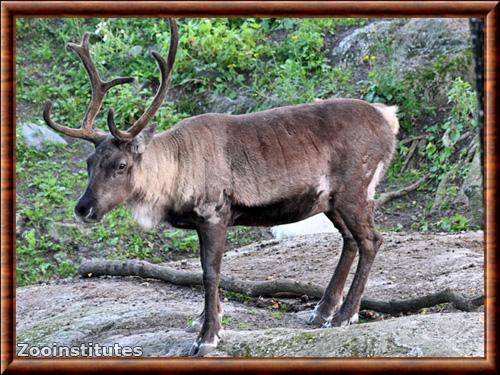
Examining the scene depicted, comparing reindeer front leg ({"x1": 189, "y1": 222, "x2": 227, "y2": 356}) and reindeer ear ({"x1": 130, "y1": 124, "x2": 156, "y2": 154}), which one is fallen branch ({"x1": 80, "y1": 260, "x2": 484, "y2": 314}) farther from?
reindeer ear ({"x1": 130, "y1": 124, "x2": 156, "y2": 154})

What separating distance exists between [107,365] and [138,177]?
207 centimetres

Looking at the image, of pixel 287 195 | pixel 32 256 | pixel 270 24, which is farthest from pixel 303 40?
pixel 287 195

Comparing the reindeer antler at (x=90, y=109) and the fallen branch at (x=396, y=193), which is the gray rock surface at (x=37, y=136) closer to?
the fallen branch at (x=396, y=193)

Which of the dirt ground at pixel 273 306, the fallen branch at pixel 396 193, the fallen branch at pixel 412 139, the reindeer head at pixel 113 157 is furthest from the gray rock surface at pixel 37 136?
the reindeer head at pixel 113 157

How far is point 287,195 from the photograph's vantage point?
23.3 ft

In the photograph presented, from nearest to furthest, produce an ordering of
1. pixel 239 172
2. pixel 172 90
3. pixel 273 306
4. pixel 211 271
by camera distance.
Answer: pixel 211 271 < pixel 239 172 < pixel 273 306 < pixel 172 90

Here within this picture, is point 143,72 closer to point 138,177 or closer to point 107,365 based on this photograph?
point 138,177

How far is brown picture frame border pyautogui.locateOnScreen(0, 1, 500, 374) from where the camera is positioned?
504cm

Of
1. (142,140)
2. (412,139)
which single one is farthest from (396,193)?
(142,140)

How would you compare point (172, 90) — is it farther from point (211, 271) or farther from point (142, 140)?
point (211, 271)
